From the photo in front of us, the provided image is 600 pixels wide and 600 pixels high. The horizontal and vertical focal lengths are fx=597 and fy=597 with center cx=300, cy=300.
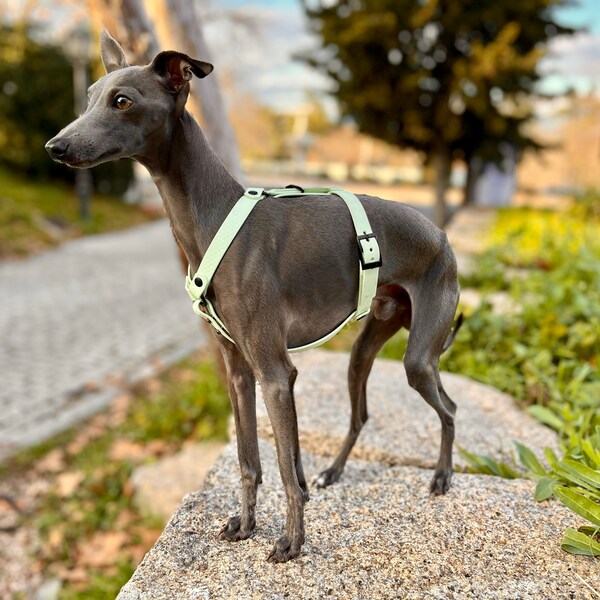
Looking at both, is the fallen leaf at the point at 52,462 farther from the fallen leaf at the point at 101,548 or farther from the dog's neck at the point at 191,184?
the dog's neck at the point at 191,184

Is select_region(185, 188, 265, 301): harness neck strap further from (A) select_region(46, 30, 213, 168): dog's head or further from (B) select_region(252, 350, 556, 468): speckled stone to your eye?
(B) select_region(252, 350, 556, 468): speckled stone

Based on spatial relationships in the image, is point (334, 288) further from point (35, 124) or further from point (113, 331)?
point (35, 124)

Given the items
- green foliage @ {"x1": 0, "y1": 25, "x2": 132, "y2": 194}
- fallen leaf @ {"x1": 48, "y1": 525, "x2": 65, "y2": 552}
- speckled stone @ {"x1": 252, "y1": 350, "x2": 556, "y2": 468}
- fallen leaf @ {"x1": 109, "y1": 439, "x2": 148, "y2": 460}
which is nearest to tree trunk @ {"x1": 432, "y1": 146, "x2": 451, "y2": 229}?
green foliage @ {"x1": 0, "y1": 25, "x2": 132, "y2": 194}

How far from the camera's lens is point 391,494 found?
2.86 m

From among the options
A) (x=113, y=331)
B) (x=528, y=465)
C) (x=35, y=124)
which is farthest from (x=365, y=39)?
(x=528, y=465)

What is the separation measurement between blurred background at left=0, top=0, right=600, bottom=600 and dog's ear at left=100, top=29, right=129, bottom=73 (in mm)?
2080

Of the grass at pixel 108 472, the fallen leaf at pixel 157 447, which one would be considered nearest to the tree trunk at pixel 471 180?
the grass at pixel 108 472

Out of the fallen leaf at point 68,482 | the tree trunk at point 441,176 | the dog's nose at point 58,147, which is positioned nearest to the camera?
the dog's nose at point 58,147

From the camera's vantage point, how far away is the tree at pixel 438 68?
15.1 metres

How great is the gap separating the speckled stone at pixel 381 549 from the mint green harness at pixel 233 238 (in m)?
0.85

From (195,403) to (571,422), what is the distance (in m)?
3.60

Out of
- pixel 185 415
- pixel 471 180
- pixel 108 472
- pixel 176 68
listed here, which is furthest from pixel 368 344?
pixel 471 180

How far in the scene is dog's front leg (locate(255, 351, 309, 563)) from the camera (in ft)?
7.27

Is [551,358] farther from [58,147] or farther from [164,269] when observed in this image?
[164,269]
